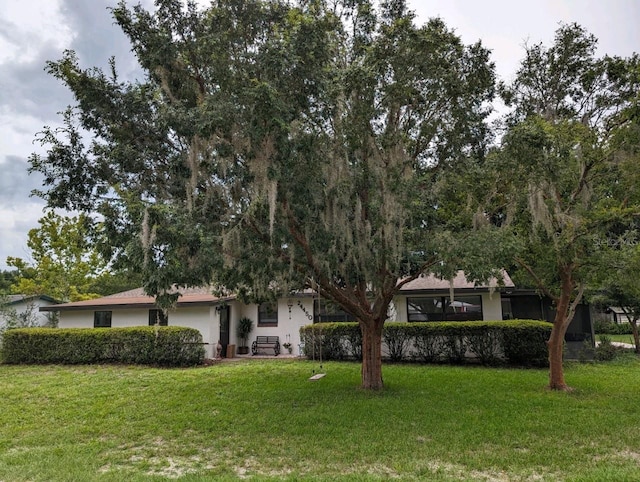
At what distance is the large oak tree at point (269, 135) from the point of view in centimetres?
546

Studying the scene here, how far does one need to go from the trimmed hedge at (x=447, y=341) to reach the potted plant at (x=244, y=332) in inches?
114

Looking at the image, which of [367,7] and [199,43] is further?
[367,7]

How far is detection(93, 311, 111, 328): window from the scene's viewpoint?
1515 centimetres

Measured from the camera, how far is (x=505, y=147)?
6.10 meters

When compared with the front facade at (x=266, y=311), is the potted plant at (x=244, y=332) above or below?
below

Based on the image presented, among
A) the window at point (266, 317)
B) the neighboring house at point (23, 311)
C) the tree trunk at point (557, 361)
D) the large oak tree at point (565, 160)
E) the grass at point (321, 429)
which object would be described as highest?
the large oak tree at point (565, 160)

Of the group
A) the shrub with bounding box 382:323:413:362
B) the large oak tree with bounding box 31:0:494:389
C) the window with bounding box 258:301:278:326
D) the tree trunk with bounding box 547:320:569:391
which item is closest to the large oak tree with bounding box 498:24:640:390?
the tree trunk with bounding box 547:320:569:391

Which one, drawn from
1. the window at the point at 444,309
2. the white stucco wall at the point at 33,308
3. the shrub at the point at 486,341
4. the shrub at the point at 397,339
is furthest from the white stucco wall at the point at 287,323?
the white stucco wall at the point at 33,308

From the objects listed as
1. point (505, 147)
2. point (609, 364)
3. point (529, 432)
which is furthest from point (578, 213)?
point (609, 364)

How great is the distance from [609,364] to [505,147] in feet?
30.7

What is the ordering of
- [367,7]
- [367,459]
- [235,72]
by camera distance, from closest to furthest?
[367,459], [235,72], [367,7]

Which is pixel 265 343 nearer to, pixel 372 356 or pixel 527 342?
pixel 372 356

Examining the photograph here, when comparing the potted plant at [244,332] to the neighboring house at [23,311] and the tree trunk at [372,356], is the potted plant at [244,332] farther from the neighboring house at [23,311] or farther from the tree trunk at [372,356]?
the tree trunk at [372,356]

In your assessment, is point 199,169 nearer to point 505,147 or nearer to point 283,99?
point 283,99
